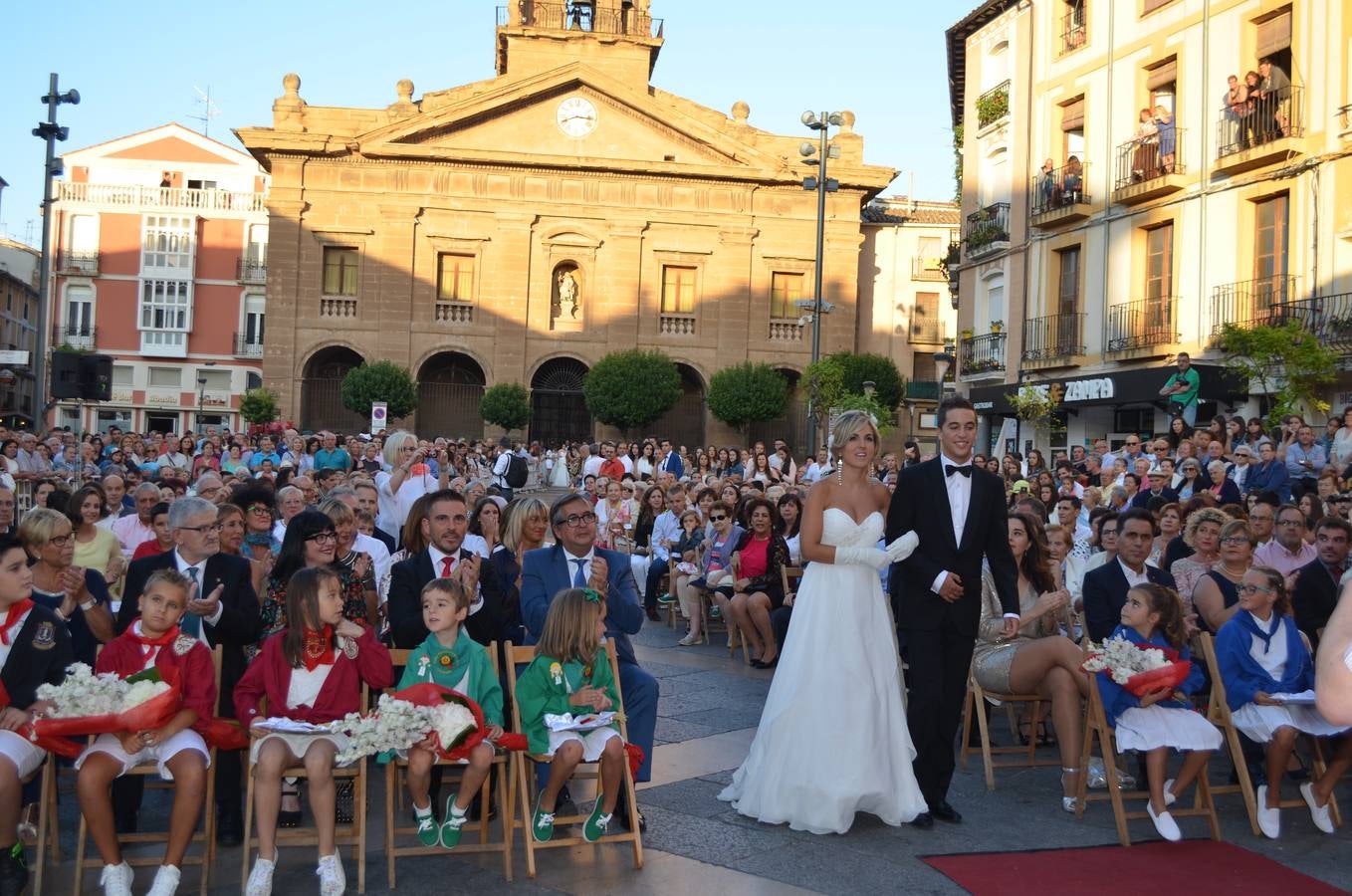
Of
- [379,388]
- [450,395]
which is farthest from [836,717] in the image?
[450,395]

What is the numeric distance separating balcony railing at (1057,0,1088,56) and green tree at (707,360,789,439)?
606 inches

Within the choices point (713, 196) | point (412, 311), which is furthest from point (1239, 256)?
point (412, 311)

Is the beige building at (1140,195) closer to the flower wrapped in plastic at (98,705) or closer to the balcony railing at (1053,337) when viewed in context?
the balcony railing at (1053,337)

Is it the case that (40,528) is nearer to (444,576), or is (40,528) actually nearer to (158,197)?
(444,576)

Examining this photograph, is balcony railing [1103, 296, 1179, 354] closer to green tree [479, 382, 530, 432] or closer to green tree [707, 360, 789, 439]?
green tree [707, 360, 789, 439]

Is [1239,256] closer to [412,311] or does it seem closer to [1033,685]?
[1033,685]

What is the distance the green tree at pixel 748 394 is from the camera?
38688 millimetres

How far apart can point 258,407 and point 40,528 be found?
33232 mm

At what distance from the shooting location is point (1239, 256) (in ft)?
69.3

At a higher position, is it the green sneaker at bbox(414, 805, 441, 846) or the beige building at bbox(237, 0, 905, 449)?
the beige building at bbox(237, 0, 905, 449)

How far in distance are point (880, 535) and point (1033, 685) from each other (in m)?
1.51

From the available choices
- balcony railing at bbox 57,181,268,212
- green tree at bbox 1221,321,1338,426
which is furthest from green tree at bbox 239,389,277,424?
green tree at bbox 1221,321,1338,426

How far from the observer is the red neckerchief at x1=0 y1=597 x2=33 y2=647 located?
5.35 meters

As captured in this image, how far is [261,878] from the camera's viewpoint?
4887 millimetres
